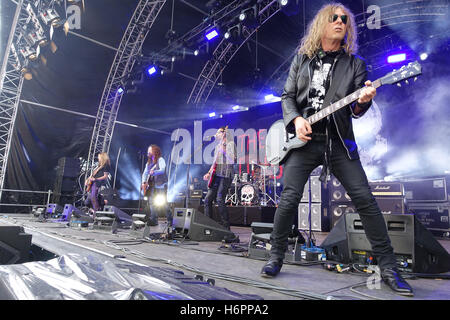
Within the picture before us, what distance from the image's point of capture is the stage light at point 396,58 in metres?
9.05

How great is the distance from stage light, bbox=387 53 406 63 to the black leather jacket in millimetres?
8676

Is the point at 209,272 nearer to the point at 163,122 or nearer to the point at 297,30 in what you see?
the point at 297,30

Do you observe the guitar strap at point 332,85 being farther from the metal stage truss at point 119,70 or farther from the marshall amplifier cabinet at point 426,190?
the metal stage truss at point 119,70

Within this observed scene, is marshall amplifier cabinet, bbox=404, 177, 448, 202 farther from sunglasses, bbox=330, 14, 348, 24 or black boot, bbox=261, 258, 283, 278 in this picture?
black boot, bbox=261, 258, 283, 278

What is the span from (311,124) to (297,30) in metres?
9.22

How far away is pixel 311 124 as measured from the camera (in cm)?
212

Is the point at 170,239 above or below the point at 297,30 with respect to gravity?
below

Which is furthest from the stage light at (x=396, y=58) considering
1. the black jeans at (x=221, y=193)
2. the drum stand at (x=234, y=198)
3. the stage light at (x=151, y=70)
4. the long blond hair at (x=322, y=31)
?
the long blond hair at (x=322, y=31)

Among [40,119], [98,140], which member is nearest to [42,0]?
[40,119]

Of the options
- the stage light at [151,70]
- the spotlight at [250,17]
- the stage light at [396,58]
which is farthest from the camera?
the stage light at [151,70]

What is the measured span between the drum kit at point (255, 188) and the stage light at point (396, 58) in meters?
5.19

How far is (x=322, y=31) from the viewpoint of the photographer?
224cm

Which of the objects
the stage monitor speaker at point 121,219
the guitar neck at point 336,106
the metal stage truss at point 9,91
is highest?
the metal stage truss at point 9,91

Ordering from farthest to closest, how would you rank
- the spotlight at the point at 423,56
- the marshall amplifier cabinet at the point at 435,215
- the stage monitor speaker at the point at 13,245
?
the spotlight at the point at 423,56 → the marshall amplifier cabinet at the point at 435,215 → the stage monitor speaker at the point at 13,245
